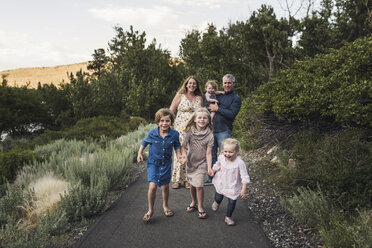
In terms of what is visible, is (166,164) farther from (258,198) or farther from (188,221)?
(258,198)

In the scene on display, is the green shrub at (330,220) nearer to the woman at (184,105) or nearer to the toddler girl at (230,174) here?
the toddler girl at (230,174)

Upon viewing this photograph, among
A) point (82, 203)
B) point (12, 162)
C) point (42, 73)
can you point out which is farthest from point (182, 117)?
point (42, 73)

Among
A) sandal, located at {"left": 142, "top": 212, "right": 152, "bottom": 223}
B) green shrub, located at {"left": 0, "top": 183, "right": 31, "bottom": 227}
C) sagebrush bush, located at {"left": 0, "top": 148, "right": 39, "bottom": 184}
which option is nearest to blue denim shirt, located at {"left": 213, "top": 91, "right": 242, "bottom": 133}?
sandal, located at {"left": 142, "top": 212, "right": 152, "bottom": 223}

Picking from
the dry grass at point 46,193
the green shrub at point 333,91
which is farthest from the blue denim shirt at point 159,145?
the green shrub at point 333,91

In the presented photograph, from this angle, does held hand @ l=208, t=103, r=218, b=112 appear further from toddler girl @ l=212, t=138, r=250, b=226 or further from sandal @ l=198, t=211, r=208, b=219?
sandal @ l=198, t=211, r=208, b=219

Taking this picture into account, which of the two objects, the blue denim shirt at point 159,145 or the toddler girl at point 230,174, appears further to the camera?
the blue denim shirt at point 159,145

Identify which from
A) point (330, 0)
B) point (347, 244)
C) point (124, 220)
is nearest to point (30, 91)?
point (124, 220)

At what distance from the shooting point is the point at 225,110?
463cm

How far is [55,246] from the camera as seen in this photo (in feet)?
9.70

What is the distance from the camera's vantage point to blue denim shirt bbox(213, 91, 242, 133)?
15.2 ft

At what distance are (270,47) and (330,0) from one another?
372 centimetres

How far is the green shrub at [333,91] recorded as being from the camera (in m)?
4.37

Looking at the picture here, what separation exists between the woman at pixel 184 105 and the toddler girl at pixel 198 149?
0.96 metres

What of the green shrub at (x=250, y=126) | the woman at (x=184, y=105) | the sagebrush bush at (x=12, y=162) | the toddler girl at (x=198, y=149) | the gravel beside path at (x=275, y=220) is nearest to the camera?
the gravel beside path at (x=275, y=220)
